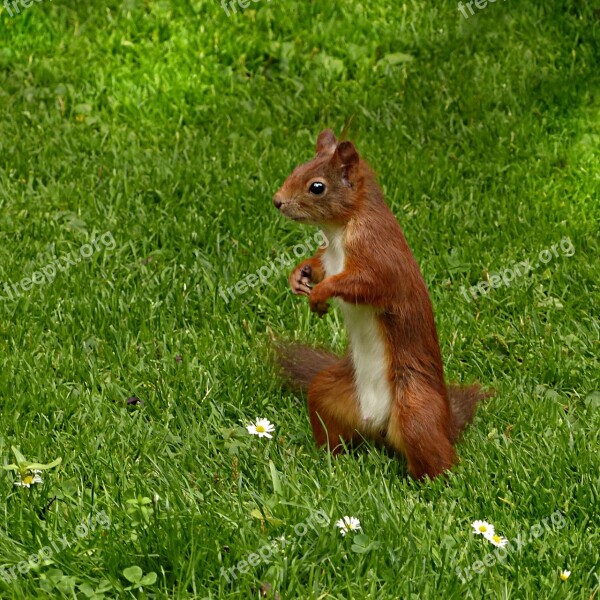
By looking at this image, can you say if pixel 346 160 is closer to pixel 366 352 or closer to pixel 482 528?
pixel 366 352

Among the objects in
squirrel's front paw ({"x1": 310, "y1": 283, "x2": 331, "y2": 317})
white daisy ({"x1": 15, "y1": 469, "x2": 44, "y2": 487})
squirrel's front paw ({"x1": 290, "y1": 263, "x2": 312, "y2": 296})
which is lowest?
white daisy ({"x1": 15, "y1": 469, "x2": 44, "y2": 487})

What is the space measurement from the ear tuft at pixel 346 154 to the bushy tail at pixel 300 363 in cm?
86

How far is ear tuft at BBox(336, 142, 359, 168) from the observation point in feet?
11.8

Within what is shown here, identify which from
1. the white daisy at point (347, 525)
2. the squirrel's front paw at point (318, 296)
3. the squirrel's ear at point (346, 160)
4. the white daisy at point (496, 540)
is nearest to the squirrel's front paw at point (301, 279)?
the squirrel's front paw at point (318, 296)

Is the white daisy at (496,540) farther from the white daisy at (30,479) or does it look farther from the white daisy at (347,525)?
the white daisy at (30,479)

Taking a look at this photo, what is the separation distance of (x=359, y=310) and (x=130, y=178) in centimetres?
221

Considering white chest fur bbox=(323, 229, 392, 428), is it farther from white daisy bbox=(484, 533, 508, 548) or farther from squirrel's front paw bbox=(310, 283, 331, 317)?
white daisy bbox=(484, 533, 508, 548)

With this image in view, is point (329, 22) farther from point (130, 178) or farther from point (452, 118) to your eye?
point (130, 178)

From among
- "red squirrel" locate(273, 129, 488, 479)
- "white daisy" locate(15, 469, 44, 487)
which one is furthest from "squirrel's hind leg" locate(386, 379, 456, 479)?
"white daisy" locate(15, 469, 44, 487)

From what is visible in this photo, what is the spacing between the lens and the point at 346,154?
3.61m

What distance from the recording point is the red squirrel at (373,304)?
3549mm

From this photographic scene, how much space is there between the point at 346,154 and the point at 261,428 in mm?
968

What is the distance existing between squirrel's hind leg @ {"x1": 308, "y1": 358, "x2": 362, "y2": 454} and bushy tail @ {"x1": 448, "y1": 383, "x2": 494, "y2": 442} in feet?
1.09

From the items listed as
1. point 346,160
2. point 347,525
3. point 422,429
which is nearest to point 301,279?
point 346,160
